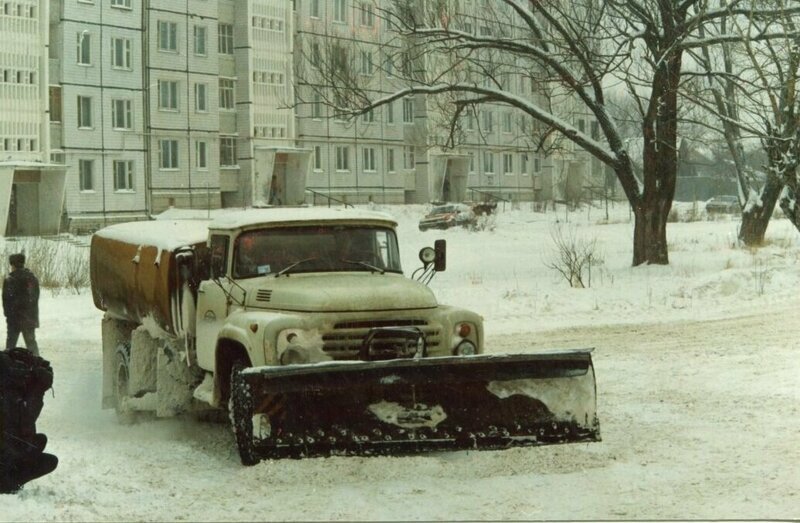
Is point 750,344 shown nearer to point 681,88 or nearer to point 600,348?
point 600,348

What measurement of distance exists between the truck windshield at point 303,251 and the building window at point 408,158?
2025 inches

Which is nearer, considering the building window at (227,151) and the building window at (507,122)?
the building window at (227,151)

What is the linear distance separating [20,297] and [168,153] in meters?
22.1

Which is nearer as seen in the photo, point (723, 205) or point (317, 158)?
point (317, 158)

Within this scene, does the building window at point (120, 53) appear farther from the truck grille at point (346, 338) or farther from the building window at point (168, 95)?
the truck grille at point (346, 338)

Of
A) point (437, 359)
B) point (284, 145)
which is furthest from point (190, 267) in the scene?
point (284, 145)

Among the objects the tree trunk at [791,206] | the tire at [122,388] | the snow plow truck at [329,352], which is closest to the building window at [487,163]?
the tree trunk at [791,206]

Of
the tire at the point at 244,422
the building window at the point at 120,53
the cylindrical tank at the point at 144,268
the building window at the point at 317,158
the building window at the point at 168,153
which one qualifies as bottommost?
the tire at the point at 244,422

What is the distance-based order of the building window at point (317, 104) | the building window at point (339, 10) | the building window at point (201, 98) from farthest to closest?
the building window at point (339, 10), the building window at point (201, 98), the building window at point (317, 104)

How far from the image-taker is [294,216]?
10.3 meters

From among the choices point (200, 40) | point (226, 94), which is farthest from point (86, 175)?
point (226, 94)

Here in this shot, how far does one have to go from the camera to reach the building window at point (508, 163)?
65.8m

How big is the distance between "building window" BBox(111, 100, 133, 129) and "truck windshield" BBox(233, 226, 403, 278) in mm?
23115

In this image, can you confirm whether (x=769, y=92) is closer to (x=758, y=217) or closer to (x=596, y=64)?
(x=596, y=64)
